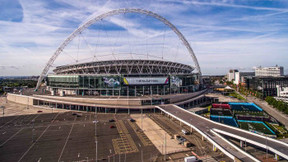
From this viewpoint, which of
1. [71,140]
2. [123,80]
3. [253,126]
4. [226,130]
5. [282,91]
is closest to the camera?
[226,130]

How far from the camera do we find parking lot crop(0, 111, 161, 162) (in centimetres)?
2450

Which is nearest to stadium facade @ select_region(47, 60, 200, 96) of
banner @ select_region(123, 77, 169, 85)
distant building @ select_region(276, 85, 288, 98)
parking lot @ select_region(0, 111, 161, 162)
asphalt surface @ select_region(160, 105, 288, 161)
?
banner @ select_region(123, 77, 169, 85)

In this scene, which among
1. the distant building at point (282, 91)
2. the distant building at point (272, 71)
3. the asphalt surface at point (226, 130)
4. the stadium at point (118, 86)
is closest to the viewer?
the asphalt surface at point (226, 130)

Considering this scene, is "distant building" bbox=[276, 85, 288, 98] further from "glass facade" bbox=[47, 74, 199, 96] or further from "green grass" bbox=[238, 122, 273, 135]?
"glass facade" bbox=[47, 74, 199, 96]

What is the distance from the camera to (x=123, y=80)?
193 feet

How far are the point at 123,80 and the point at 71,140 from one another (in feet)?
103

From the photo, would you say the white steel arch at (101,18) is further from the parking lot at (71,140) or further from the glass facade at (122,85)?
the parking lot at (71,140)

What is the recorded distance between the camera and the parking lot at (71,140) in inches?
965

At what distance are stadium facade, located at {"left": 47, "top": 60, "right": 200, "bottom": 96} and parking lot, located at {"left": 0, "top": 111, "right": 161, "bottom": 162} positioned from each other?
16939mm

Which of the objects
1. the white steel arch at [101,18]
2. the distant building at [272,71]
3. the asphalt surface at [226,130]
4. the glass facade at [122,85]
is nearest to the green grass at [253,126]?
the asphalt surface at [226,130]

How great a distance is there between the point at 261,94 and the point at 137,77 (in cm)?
7145

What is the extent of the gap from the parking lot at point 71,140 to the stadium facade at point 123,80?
16.9 m

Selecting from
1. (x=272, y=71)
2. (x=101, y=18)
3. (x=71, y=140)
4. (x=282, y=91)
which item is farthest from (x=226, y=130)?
(x=272, y=71)

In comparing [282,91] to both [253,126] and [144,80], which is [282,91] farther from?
[144,80]
